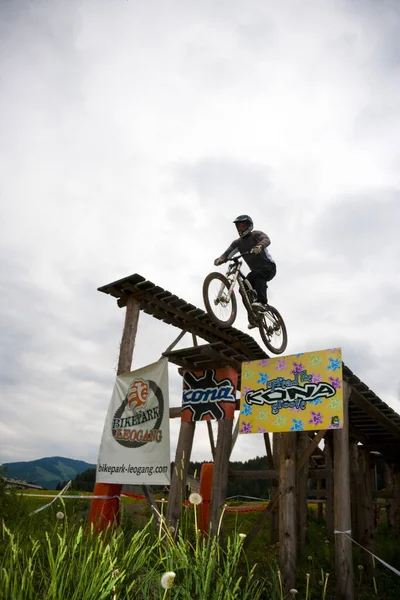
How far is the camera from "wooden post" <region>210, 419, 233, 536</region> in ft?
29.7

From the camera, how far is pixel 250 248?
11719 mm

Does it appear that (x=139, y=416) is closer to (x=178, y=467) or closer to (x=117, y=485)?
(x=178, y=467)

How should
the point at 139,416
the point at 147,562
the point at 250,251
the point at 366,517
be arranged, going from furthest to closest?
the point at 366,517
the point at 250,251
the point at 139,416
the point at 147,562

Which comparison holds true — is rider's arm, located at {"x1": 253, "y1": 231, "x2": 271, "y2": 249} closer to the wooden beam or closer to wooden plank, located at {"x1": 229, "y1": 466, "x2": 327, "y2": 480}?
the wooden beam

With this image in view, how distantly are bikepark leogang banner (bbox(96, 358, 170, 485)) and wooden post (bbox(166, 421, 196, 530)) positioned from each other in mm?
805

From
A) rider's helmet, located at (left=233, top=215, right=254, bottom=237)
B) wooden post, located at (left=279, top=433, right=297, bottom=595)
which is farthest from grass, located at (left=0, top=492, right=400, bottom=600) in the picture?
rider's helmet, located at (left=233, top=215, right=254, bottom=237)

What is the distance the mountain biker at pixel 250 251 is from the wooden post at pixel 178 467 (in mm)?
3813

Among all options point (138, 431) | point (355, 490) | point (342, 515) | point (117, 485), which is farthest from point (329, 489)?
point (138, 431)

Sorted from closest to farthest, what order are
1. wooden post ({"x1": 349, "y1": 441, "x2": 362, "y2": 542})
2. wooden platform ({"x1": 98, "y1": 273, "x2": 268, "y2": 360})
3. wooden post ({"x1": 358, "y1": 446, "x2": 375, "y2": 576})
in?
wooden platform ({"x1": 98, "y1": 273, "x2": 268, "y2": 360}) < wooden post ({"x1": 358, "y1": 446, "x2": 375, "y2": 576}) < wooden post ({"x1": 349, "y1": 441, "x2": 362, "y2": 542})

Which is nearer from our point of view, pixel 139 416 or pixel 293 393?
pixel 293 393

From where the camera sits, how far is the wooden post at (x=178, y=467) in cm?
938

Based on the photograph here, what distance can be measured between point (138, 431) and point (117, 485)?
4.18ft

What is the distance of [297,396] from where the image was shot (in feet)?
28.6

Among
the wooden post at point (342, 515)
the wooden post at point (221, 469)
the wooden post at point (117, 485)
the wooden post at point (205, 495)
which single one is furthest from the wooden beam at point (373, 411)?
the wooden post at point (117, 485)
